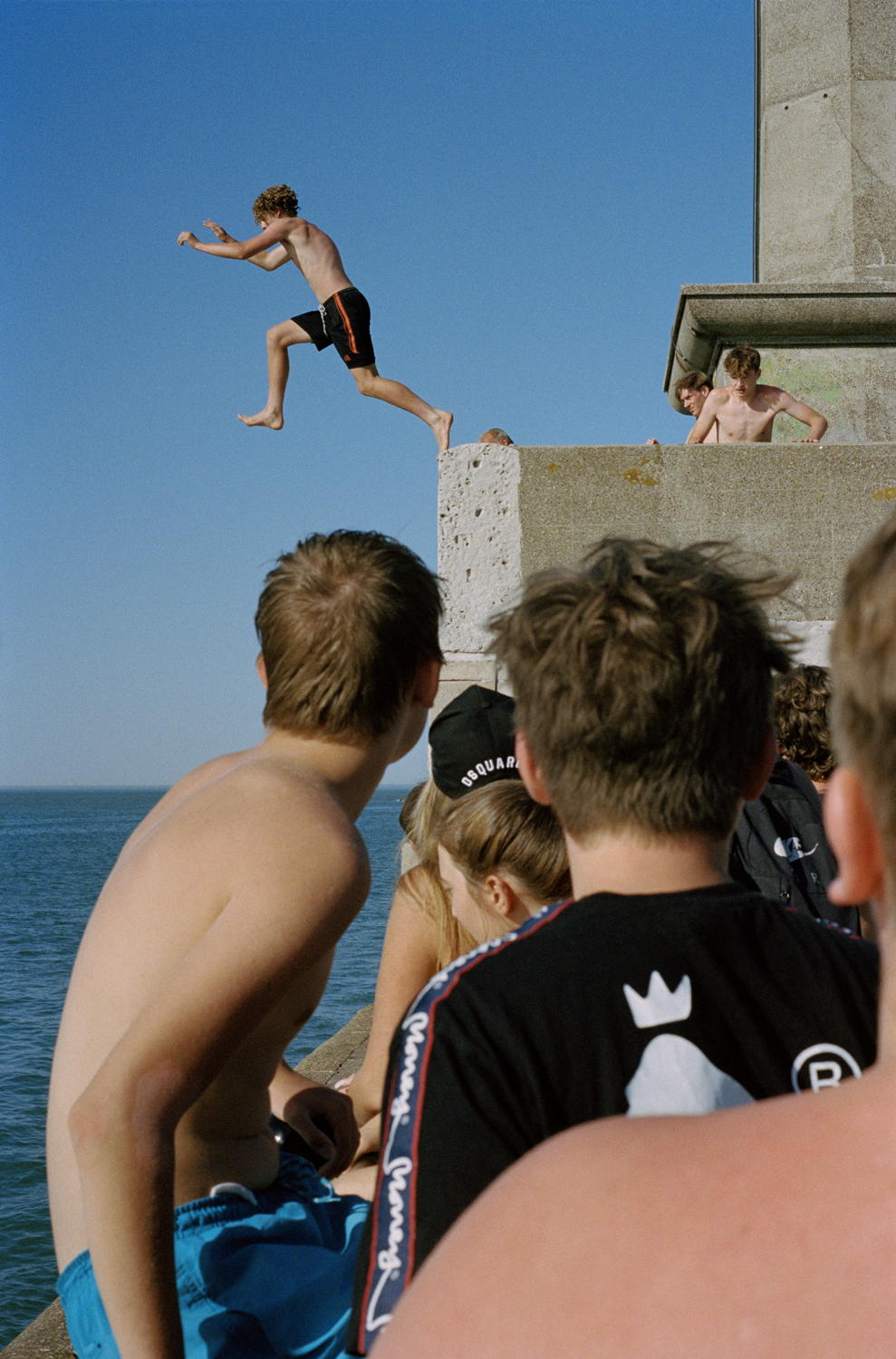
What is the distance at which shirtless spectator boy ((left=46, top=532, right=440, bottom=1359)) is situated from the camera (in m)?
1.40

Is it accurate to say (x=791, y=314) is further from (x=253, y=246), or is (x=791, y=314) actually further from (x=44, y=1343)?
(x=44, y=1343)

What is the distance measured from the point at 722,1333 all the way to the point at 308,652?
127 cm

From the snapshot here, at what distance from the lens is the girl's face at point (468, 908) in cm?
236

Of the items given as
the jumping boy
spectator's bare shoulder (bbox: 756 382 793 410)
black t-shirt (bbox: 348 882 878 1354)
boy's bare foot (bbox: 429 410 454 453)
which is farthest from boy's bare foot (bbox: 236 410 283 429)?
black t-shirt (bbox: 348 882 878 1354)

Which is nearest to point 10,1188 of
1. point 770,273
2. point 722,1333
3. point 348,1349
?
point 770,273

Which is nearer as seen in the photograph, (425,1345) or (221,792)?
(425,1345)

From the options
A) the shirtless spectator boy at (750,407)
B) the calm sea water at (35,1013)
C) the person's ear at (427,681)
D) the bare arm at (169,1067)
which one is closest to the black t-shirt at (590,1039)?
the bare arm at (169,1067)

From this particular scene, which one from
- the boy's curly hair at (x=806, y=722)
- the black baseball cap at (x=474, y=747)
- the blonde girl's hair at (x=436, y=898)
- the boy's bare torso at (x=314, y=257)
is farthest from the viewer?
the boy's bare torso at (x=314, y=257)

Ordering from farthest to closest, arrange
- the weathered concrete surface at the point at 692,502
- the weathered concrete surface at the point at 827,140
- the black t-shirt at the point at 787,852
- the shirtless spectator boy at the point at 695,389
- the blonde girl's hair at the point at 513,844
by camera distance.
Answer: the shirtless spectator boy at the point at 695,389
the weathered concrete surface at the point at 827,140
the weathered concrete surface at the point at 692,502
the black t-shirt at the point at 787,852
the blonde girl's hair at the point at 513,844

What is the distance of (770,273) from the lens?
6.28m

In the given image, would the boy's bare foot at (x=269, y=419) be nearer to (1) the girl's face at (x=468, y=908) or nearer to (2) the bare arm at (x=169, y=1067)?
(1) the girl's face at (x=468, y=908)

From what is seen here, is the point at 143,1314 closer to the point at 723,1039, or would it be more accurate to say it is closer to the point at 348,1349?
the point at 348,1349

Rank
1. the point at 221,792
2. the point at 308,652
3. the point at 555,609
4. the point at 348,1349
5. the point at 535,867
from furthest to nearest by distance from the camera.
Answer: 1. the point at 535,867
2. the point at 308,652
3. the point at 221,792
4. the point at 555,609
5. the point at 348,1349

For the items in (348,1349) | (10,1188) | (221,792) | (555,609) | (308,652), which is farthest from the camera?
(10,1188)
